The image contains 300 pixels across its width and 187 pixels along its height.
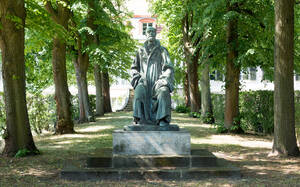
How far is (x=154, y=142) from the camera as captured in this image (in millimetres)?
6961

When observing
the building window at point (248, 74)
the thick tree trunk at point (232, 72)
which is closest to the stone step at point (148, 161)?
the building window at point (248, 74)

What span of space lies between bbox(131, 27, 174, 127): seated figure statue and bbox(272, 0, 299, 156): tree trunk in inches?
111

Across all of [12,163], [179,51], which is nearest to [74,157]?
[12,163]

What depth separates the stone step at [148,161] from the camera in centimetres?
675

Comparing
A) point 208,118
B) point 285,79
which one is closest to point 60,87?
point 285,79

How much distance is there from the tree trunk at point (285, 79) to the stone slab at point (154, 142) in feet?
9.21

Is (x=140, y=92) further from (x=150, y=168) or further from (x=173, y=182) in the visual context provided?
(x=173, y=182)

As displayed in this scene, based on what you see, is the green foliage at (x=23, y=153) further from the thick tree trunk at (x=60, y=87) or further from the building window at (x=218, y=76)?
the building window at (x=218, y=76)

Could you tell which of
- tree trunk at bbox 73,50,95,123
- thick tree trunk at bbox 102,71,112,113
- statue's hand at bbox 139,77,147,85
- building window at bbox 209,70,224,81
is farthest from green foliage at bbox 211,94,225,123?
thick tree trunk at bbox 102,71,112,113

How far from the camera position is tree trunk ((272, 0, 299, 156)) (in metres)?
8.24

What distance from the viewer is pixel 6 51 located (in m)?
8.49

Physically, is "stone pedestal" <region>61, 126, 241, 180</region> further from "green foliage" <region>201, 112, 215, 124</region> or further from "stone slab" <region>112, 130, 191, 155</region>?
"green foliage" <region>201, 112, 215, 124</region>

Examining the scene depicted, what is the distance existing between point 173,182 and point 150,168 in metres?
0.63

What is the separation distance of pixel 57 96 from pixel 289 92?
8499 mm
